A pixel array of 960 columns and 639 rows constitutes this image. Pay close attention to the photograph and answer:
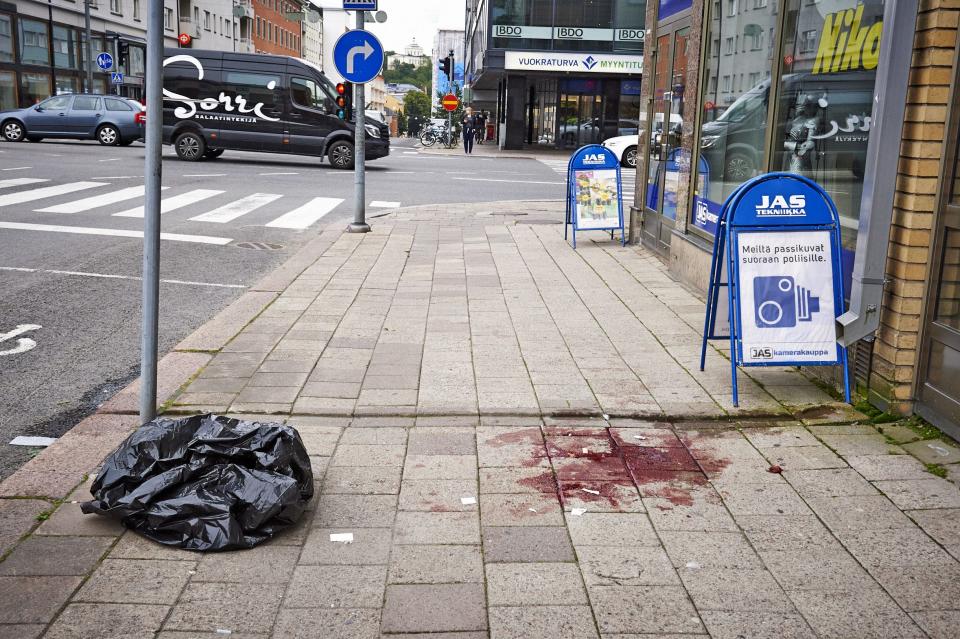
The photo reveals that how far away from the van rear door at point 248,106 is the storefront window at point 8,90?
64.8 ft

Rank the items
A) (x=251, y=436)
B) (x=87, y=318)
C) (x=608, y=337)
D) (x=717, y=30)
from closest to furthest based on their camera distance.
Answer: (x=251, y=436), (x=608, y=337), (x=87, y=318), (x=717, y=30)

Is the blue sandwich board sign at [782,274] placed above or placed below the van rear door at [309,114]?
below

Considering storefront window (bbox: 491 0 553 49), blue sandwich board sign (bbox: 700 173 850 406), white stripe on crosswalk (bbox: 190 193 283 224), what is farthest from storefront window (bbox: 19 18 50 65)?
blue sandwich board sign (bbox: 700 173 850 406)

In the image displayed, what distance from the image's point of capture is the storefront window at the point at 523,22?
39344mm

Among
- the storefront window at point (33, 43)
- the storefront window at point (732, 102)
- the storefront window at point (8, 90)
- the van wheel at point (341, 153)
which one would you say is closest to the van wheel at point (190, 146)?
the van wheel at point (341, 153)

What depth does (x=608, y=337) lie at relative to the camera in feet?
22.9

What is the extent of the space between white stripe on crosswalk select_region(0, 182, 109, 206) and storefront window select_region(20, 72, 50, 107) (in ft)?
85.8

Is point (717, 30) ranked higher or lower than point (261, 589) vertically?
higher

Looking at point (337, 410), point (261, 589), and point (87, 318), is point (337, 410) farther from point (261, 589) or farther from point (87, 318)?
point (87, 318)

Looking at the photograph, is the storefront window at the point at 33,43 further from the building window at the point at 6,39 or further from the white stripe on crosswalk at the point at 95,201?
the white stripe on crosswalk at the point at 95,201

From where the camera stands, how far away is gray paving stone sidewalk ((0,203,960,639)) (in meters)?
3.10

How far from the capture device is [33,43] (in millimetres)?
40562

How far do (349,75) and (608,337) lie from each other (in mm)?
7011

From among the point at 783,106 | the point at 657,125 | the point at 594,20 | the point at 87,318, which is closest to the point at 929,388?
the point at 783,106
